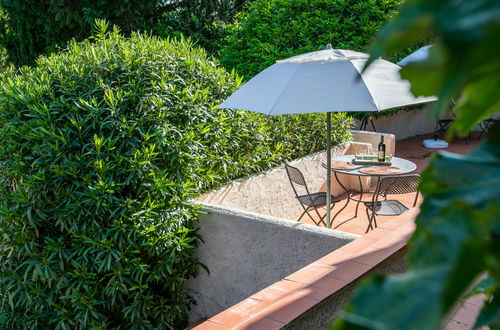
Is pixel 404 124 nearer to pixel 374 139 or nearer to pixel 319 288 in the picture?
pixel 374 139

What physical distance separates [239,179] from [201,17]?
9.40 m

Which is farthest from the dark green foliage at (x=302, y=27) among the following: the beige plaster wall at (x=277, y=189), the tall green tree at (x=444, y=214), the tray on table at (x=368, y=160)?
the tall green tree at (x=444, y=214)

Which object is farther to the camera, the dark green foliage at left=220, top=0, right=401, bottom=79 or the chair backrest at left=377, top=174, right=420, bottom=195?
the dark green foliage at left=220, top=0, right=401, bottom=79

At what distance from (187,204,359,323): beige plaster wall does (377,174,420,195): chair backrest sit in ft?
4.39

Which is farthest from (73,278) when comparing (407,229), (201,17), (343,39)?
(201,17)

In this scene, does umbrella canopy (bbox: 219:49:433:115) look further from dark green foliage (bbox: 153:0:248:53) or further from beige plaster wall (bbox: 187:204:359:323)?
dark green foliage (bbox: 153:0:248:53)

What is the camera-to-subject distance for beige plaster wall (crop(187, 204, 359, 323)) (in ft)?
13.0

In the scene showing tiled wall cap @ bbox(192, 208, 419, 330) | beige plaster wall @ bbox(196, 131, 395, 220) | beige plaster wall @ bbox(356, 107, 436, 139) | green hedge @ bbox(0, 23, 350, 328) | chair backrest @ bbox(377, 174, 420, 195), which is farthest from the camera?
beige plaster wall @ bbox(356, 107, 436, 139)

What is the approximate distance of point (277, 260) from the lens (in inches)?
165

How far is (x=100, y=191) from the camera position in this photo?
409 cm

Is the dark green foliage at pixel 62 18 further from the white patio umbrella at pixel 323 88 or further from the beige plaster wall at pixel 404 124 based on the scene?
the white patio umbrella at pixel 323 88

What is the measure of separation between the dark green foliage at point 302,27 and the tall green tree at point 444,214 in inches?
400

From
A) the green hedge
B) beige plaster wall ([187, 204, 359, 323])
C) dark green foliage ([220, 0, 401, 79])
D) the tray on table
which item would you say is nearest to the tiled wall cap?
beige plaster wall ([187, 204, 359, 323])

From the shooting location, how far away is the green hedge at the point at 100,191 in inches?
161
